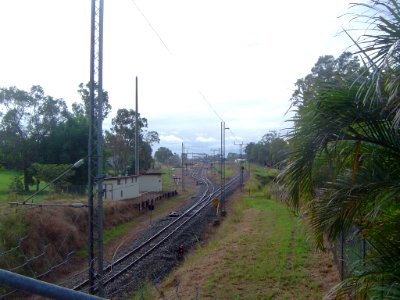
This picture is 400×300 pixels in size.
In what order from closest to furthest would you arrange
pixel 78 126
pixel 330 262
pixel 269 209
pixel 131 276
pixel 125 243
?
pixel 330 262 < pixel 131 276 < pixel 125 243 < pixel 269 209 < pixel 78 126

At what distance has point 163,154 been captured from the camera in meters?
126

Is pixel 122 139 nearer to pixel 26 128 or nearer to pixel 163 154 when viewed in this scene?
pixel 26 128

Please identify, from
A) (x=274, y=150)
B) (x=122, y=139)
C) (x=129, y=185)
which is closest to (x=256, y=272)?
(x=274, y=150)

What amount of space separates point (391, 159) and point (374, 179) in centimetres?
25

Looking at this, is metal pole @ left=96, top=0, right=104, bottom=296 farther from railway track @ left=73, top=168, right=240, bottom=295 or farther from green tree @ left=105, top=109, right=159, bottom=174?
green tree @ left=105, top=109, right=159, bottom=174

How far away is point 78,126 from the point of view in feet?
127

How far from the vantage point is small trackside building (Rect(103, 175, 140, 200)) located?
32.1 meters

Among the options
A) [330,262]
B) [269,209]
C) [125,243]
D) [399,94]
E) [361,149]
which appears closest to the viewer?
[399,94]

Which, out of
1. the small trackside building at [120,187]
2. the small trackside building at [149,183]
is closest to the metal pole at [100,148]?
the small trackside building at [120,187]

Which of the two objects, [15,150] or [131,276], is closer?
[131,276]

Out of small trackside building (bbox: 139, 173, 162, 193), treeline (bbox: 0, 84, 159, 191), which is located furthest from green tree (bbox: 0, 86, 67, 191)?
small trackside building (bbox: 139, 173, 162, 193)

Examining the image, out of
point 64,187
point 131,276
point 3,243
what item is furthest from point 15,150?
point 131,276

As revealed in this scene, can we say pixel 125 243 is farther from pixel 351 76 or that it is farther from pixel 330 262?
pixel 351 76

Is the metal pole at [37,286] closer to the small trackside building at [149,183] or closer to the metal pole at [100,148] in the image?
the metal pole at [100,148]
